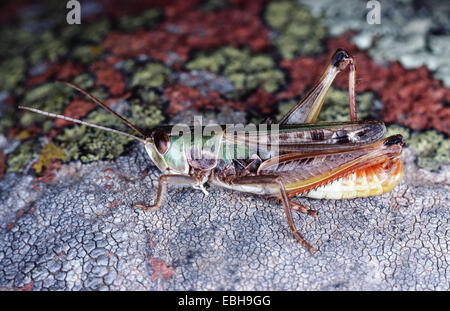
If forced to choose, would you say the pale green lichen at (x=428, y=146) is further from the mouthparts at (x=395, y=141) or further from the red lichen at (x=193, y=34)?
the red lichen at (x=193, y=34)

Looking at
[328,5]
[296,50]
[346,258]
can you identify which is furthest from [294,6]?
[346,258]

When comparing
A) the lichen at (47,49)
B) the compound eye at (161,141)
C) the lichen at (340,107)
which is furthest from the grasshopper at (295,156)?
the lichen at (47,49)

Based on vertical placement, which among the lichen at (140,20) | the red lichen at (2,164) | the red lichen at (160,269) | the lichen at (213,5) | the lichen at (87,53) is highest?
the lichen at (213,5)

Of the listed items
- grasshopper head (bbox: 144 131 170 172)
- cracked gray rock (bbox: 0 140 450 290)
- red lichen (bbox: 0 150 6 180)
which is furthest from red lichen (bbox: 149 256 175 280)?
red lichen (bbox: 0 150 6 180)

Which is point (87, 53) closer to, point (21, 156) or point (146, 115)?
point (146, 115)

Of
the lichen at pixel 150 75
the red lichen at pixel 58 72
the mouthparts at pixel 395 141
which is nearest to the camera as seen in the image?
the mouthparts at pixel 395 141

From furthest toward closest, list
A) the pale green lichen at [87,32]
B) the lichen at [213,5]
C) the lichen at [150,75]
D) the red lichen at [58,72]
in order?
the lichen at [213,5] → the pale green lichen at [87,32] → the red lichen at [58,72] → the lichen at [150,75]

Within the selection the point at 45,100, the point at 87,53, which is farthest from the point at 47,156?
the point at 87,53
